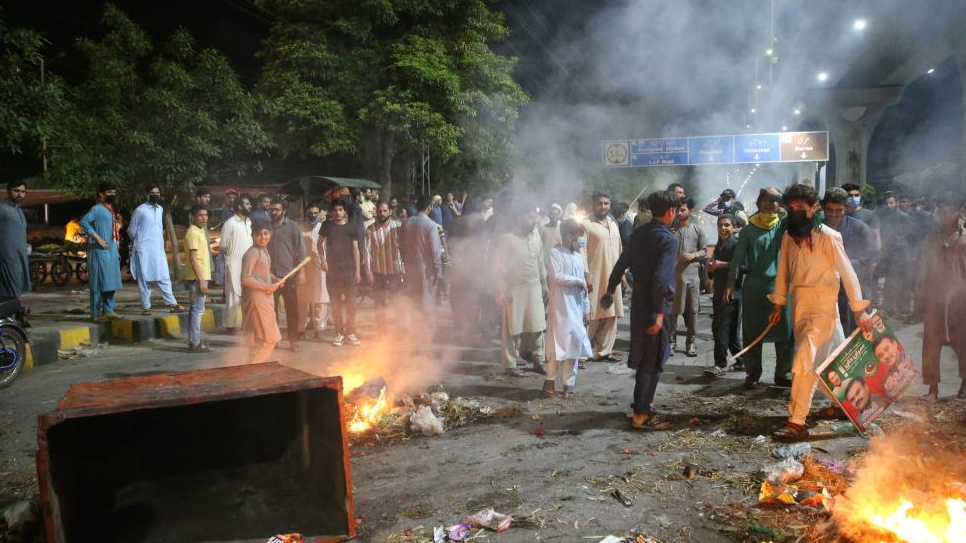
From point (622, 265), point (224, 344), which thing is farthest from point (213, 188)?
point (622, 265)

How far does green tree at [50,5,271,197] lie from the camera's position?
40.2 ft

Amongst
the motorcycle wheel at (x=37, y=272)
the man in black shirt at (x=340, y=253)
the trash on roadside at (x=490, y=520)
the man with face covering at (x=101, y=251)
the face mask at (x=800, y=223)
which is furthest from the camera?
the motorcycle wheel at (x=37, y=272)

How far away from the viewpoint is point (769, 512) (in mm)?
3703

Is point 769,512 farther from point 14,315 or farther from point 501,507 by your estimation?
point 14,315

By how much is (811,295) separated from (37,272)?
15676 millimetres

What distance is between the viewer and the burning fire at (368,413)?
17.3 ft

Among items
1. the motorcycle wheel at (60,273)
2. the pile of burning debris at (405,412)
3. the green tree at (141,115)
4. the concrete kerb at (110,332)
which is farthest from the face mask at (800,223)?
the motorcycle wheel at (60,273)

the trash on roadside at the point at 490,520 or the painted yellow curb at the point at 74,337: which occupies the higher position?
the painted yellow curb at the point at 74,337

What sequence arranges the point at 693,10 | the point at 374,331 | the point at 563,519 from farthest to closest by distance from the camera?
the point at 693,10 → the point at 374,331 → the point at 563,519

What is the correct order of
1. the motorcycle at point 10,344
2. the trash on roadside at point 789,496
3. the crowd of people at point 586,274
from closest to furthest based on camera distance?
1. the trash on roadside at point 789,496
2. the crowd of people at point 586,274
3. the motorcycle at point 10,344

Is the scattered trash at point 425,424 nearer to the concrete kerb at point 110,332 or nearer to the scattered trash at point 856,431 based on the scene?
the scattered trash at point 856,431

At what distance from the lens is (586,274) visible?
7031 mm

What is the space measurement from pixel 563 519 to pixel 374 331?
22.0 ft

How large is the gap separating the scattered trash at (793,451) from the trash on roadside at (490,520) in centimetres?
205
